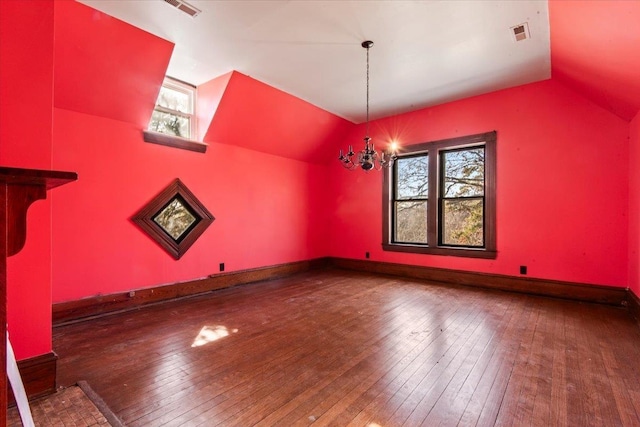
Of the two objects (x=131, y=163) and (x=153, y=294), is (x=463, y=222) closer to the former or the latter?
(x=153, y=294)

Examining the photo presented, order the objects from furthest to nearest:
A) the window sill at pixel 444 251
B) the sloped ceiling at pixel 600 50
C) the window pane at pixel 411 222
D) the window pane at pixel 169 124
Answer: the window pane at pixel 411 222, the window sill at pixel 444 251, the window pane at pixel 169 124, the sloped ceiling at pixel 600 50

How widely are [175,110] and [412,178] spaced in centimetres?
417

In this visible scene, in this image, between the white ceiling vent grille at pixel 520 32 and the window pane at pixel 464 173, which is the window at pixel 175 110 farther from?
the window pane at pixel 464 173

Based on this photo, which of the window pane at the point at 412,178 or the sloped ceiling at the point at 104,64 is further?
the window pane at the point at 412,178

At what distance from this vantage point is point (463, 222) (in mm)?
5059

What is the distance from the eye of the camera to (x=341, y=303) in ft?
12.8

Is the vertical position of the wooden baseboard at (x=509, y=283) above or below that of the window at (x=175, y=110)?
below

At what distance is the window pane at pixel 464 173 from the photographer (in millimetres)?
4945

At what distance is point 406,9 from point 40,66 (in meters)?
2.90

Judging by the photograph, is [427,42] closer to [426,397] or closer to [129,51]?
[129,51]

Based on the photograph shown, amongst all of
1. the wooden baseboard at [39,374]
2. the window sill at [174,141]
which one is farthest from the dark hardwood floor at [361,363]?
the window sill at [174,141]

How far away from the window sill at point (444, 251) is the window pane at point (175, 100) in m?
4.17

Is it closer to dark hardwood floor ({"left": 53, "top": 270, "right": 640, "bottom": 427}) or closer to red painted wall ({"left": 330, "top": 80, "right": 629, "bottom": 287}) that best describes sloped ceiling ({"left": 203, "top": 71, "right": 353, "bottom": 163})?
red painted wall ({"left": 330, "top": 80, "right": 629, "bottom": 287})

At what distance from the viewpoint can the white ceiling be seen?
2742 mm
